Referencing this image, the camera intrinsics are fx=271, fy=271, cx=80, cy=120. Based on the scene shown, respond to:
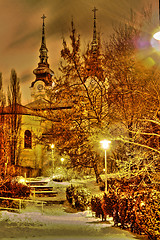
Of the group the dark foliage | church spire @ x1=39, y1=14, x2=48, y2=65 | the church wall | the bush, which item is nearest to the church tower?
church spire @ x1=39, y1=14, x2=48, y2=65

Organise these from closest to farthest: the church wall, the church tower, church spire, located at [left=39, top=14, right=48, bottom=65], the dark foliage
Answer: the dark foliage < the church wall < the church tower < church spire, located at [left=39, top=14, right=48, bottom=65]

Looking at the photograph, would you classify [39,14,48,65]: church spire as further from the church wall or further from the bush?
the bush

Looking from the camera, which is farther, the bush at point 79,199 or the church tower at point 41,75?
the church tower at point 41,75

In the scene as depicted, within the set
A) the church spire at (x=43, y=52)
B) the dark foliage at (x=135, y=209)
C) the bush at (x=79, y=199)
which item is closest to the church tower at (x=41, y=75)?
the church spire at (x=43, y=52)

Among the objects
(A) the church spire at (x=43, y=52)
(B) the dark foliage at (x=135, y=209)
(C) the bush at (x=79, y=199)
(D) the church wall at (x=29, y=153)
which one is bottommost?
(C) the bush at (x=79, y=199)

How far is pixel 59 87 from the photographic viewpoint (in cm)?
1956

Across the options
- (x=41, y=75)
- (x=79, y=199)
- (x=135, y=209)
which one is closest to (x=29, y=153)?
(x=79, y=199)

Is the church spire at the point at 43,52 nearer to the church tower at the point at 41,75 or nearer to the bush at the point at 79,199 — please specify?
the church tower at the point at 41,75

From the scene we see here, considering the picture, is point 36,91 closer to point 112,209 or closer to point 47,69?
point 47,69

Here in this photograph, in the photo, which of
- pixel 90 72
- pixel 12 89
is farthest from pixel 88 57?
pixel 12 89

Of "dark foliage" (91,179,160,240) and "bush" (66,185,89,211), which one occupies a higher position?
"dark foliage" (91,179,160,240)

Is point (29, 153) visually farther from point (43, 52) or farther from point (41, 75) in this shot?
point (43, 52)

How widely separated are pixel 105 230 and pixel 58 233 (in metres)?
1.68

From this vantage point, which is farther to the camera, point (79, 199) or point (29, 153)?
point (29, 153)
